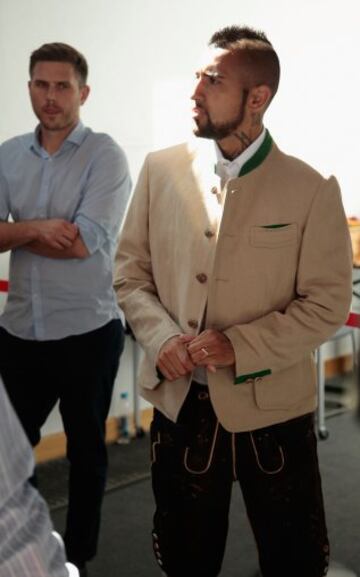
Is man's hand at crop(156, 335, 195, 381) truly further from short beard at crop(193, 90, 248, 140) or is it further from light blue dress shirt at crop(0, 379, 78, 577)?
light blue dress shirt at crop(0, 379, 78, 577)

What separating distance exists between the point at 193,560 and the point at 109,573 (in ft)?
3.18

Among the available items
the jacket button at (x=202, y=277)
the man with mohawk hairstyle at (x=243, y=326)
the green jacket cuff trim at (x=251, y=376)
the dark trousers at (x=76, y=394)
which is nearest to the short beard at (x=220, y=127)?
the man with mohawk hairstyle at (x=243, y=326)

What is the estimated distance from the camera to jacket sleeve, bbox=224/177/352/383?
7.04 feet

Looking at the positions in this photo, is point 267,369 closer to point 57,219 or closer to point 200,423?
point 200,423

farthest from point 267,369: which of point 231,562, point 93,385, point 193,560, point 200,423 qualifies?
point 231,562

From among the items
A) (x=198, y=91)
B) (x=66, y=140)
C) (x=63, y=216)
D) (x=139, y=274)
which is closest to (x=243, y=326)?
(x=139, y=274)

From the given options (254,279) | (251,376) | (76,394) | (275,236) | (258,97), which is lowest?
(76,394)

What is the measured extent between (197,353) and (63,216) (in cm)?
98

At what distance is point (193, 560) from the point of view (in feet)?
7.41

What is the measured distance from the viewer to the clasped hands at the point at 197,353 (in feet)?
6.97

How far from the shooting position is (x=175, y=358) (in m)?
2.14

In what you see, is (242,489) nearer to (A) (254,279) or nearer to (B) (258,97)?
(A) (254,279)

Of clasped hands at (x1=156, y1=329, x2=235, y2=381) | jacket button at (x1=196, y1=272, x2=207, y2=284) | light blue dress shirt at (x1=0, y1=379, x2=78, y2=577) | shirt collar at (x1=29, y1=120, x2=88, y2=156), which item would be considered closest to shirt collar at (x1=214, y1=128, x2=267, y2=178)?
jacket button at (x1=196, y1=272, x2=207, y2=284)

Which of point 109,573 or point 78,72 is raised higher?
point 78,72
